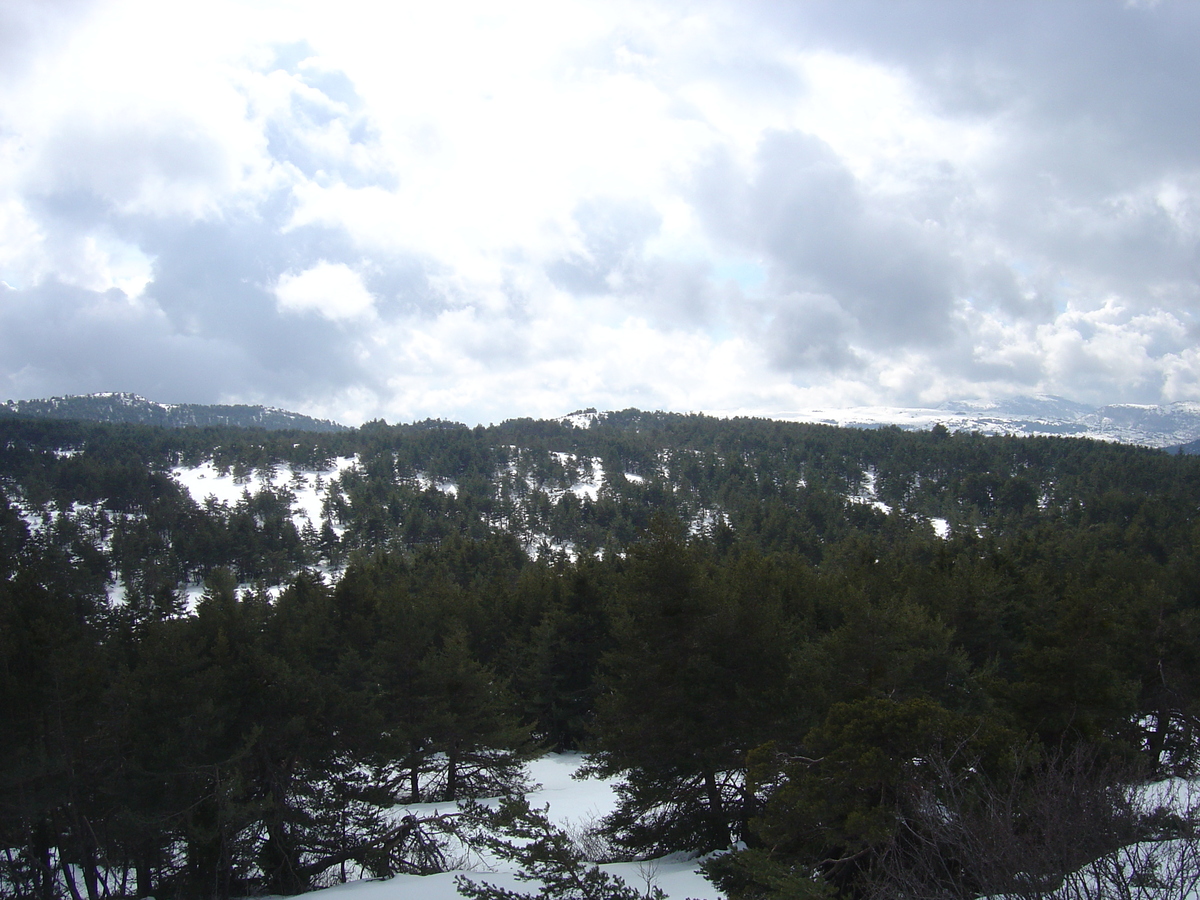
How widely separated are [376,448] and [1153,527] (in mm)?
155106

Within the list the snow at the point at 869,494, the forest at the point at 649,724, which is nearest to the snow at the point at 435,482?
the snow at the point at 869,494

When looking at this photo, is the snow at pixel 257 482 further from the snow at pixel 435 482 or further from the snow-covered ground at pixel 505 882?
the snow-covered ground at pixel 505 882

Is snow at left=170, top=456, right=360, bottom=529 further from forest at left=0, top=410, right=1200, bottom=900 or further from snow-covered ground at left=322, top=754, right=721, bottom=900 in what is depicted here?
snow-covered ground at left=322, top=754, right=721, bottom=900

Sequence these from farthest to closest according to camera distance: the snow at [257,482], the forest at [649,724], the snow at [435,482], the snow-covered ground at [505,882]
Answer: the snow at [435,482] < the snow at [257,482] < the snow-covered ground at [505,882] < the forest at [649,724]

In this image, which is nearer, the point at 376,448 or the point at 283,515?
the point at 283,515

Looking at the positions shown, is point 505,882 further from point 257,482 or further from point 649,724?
point 257,482

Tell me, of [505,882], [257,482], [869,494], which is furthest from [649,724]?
[257,482]

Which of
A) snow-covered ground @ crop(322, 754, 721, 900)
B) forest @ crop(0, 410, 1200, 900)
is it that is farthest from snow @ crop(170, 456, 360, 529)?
snow-covered ground @ crop(322, 754, 721, 900)

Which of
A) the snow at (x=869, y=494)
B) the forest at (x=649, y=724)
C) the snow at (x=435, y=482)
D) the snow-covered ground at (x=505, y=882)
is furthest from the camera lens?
the snow at (x=435, y=482)

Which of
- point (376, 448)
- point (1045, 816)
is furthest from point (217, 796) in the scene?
point (376, 448)

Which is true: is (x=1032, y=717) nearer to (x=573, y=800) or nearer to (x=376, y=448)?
(x=573, y=800)

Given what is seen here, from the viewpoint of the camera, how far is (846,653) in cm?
1256

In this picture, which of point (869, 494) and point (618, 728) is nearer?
point (618, 728)

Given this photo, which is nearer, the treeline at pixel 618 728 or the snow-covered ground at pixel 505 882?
the treeline at pixel 618 728
